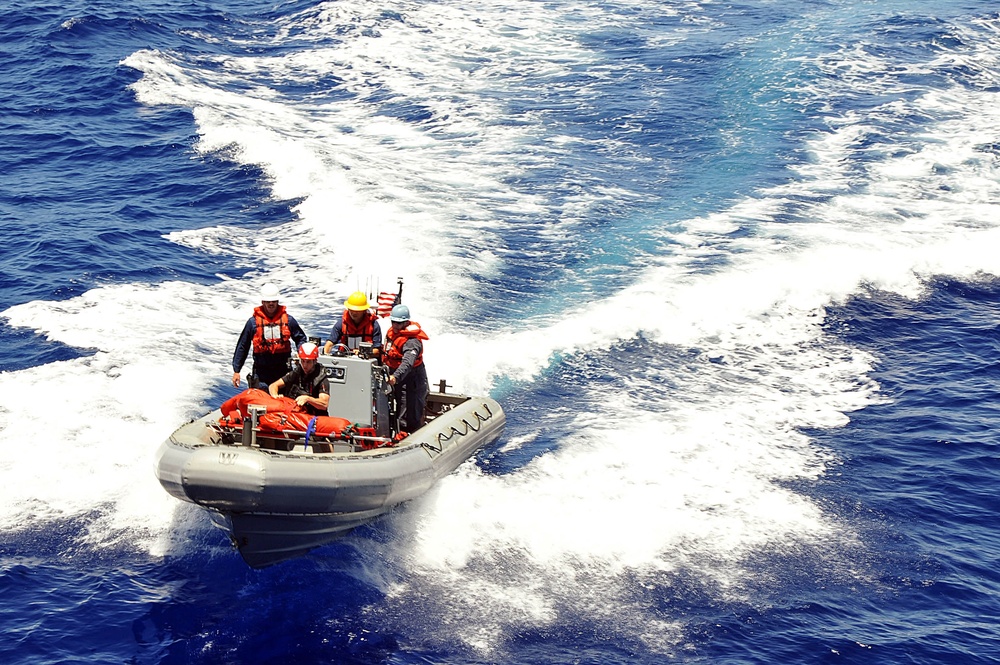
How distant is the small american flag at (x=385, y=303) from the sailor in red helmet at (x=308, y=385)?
1284 millimetres

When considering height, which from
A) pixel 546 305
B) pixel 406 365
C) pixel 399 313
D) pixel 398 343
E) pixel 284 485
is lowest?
pixel 546 305

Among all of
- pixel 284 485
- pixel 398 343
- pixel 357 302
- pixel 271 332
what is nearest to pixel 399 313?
pixel 398 343

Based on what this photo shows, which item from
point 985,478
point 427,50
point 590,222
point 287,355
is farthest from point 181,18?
point 985,478

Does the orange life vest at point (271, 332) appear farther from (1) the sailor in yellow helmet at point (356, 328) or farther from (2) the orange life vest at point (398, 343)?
(2) the orange life vest at point (398, 343)

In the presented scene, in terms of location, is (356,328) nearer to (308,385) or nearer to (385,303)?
(308,385)

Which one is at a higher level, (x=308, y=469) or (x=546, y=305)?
(x=308, y=469)

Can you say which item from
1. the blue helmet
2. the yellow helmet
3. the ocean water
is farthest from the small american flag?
the ocean water

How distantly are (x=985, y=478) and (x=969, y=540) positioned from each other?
1348 millimetres

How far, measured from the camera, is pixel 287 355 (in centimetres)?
1212

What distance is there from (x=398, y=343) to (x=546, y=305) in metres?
5.15

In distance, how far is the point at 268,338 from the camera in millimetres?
11953

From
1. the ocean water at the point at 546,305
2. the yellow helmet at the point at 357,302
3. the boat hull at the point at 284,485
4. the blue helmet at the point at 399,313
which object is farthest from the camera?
the yellow helmet at the point at 357,302

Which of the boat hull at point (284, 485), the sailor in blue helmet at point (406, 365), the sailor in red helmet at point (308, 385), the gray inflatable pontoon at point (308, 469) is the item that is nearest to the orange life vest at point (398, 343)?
the sailor in blue helmet at point (406, 365)

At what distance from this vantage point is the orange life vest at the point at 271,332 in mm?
11938
